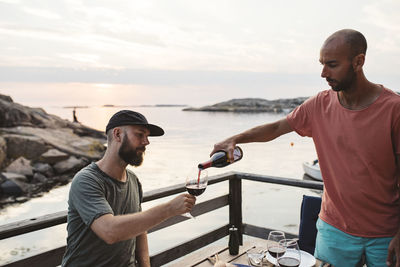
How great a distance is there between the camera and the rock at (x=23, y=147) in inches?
658

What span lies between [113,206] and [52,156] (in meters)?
16.9

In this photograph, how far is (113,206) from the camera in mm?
2223

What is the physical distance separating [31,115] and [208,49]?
25.1 m

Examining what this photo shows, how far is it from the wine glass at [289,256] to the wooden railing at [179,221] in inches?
58.7

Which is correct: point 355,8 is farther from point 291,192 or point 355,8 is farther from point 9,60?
point 9,60

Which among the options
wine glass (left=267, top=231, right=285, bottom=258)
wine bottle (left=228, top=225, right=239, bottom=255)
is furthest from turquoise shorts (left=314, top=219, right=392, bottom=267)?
wine bottle (left=228, top=225, right=239, bottom=255)

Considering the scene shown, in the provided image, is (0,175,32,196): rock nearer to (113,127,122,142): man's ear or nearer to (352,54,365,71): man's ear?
(113,127,122,142): man's ear

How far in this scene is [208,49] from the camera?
43062 millimetres

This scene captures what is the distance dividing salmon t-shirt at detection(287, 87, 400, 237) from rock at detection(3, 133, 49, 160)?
56.6ft

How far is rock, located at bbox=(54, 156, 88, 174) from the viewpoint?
17.9 metres

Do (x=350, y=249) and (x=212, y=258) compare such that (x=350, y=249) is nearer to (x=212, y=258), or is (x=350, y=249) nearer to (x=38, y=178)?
(x=212, y=258)

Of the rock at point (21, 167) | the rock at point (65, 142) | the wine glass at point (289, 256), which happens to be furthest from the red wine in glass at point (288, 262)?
the rock at point (65, 142)

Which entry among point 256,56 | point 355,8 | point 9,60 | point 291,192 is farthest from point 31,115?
point 355,8

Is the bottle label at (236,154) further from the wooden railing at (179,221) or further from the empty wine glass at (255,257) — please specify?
the wooden railing at (179,221)
